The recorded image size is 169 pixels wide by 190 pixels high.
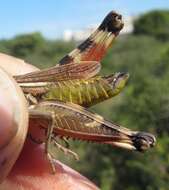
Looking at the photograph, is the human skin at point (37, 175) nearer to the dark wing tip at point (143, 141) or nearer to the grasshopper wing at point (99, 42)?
the dark wing tip at point (143, 141)

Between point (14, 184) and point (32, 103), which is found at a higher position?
point (32, 103)

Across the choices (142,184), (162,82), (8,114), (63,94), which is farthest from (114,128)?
(162,82)

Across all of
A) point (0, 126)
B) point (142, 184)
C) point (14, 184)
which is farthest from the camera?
point (142, 184)

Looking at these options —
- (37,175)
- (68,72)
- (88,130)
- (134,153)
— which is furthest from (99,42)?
(134,153)

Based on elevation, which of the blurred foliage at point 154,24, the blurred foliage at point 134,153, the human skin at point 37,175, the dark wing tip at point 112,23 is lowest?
the blurred foliage at point 154,24

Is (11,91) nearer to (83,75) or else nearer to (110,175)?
(83,75)

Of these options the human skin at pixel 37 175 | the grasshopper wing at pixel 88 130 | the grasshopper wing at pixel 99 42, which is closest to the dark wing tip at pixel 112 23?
the grasshopper wing at pixel 99 42

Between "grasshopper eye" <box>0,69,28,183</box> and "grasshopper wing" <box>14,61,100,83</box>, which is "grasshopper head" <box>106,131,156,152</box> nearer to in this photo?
"grasshopper wing" <box>14,61,100,83</box>
